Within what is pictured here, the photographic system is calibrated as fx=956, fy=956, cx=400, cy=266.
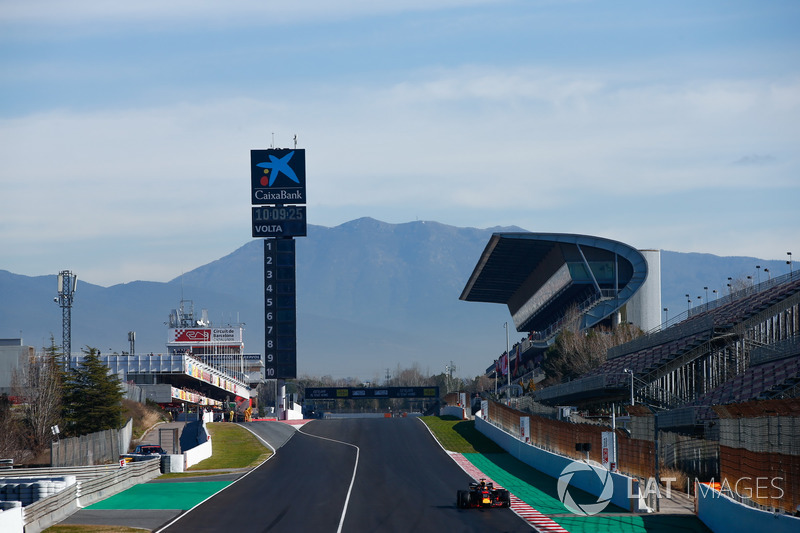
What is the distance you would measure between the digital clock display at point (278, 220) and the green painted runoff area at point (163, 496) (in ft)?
159

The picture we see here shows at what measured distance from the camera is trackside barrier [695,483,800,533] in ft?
72.3

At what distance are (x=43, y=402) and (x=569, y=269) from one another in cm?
5504

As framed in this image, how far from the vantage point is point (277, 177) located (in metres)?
93.8

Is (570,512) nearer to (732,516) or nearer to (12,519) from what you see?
(732,516)

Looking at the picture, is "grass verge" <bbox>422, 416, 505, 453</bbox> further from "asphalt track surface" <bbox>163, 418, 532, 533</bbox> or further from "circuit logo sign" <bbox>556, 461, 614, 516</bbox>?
"circuit logo sign" <bbox>556, 461, 614, 516</bbox>

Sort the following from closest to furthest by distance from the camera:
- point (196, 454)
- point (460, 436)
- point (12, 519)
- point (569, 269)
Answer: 1. point (12, 519)
2. point (196, 454)
3. point (460, 436)
4. point (569, 269)

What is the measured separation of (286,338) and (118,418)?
2380 cm

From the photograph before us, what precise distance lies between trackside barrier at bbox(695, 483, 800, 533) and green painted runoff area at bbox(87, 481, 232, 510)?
18.9 metres

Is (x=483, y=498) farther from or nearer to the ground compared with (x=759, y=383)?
nearer to the ground

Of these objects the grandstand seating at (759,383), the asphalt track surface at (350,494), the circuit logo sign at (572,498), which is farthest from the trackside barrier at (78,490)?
the grandstand seating at (759,383)

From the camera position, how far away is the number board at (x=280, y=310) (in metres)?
91.8

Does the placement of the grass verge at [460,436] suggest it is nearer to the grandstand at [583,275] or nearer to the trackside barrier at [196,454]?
the trackside barrier at [196,454]

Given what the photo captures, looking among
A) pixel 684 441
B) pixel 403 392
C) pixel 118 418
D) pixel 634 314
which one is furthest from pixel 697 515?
pixel 403 392

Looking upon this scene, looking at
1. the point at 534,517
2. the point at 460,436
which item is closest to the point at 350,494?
the point at 534,517
